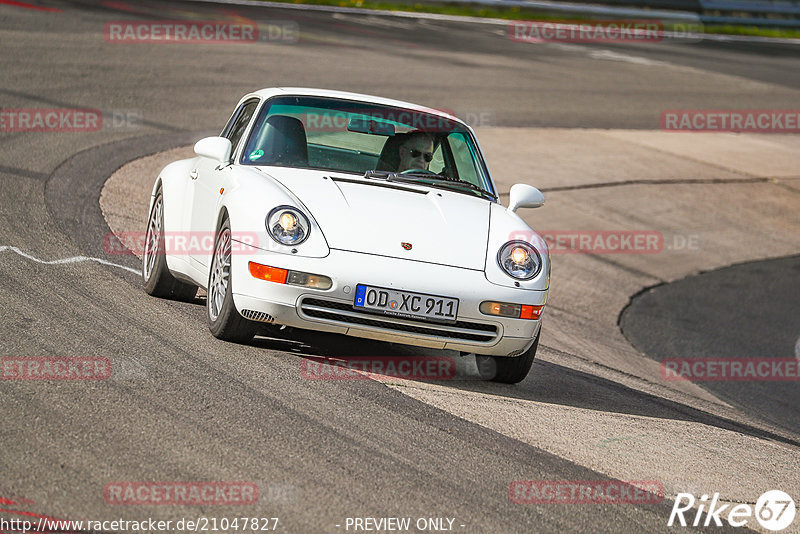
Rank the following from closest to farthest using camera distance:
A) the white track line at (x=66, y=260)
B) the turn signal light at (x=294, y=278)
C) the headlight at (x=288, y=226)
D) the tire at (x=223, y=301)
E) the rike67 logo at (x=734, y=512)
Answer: the rike67 logo at (x=734, y=512) < the turn signal light at (x=294, y=278) < the headlight at (x=288, y=226) < the tire at (x=223, y=301) < the white track line at (x=66, y=260)

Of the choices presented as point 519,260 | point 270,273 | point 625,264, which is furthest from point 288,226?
point 625,264

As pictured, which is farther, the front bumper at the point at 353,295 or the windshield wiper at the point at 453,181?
the windshield wiper at the point at 453,181

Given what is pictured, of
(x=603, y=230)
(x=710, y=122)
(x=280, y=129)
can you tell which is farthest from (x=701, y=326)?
(x=710, y=122)

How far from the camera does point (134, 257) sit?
8.70m

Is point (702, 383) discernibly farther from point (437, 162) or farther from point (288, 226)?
point (288, 226)

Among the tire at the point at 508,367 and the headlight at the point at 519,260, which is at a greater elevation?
the headlight at the point at 519,260

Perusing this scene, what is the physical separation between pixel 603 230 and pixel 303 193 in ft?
26.9

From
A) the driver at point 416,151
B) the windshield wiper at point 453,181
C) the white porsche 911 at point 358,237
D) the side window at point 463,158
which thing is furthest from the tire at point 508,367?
the driver at point 416,151

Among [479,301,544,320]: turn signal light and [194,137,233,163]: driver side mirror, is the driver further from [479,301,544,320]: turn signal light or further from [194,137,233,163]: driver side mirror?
[479,301,544,320]: turn signal light

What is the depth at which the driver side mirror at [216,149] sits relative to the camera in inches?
272

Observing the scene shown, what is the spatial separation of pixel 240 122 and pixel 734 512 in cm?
418

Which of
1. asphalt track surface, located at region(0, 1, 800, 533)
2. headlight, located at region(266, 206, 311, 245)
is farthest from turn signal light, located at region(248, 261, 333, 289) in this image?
asphalt track surface, located at region(0, 1, 800, 533)

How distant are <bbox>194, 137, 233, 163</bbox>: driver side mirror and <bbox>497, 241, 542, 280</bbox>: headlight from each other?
5.97ft

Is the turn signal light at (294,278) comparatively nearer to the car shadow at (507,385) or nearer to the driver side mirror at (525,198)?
the car shadow at (507,385)
